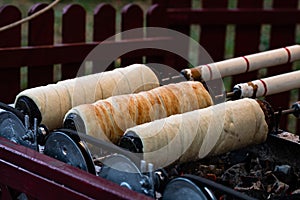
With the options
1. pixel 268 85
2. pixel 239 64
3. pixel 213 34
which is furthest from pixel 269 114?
pixel 213 34

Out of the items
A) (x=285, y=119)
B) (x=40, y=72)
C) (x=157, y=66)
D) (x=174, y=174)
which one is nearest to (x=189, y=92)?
(x=174, y=174)

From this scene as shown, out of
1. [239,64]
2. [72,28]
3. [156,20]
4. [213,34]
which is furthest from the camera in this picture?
[213,34]

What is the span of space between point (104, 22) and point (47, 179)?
1859 mm

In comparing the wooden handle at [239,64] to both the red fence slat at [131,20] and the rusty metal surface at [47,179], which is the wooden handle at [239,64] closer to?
the rusty metal surface at [47,179]

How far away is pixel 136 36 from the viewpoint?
310 centimetres

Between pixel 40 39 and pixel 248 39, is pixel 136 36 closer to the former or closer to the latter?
pixel 40 39

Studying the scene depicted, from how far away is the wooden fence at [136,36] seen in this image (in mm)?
2736

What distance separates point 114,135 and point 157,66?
45 cm

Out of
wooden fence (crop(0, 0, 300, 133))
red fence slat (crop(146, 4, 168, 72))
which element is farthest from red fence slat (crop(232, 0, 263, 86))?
red fence slat (crop(146, 4, 168, 72))

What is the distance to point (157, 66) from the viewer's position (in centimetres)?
182

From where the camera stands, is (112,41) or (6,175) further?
(112,41)

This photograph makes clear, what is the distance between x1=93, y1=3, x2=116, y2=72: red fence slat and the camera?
299cm

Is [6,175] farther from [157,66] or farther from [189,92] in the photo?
[157,66]

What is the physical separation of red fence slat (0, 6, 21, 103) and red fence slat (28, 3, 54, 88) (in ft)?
0.19
